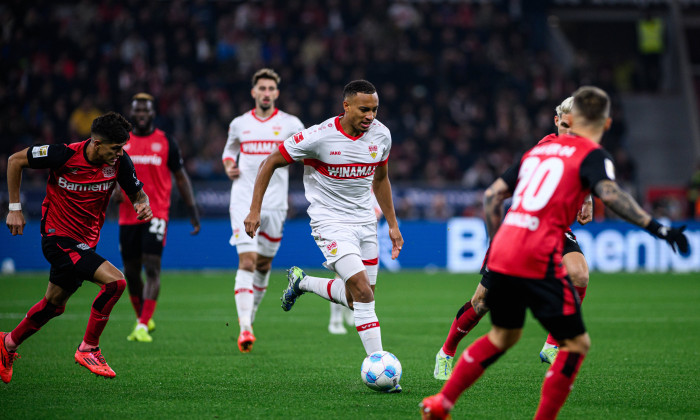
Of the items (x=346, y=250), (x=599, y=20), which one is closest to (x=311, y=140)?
(x=346, y=250)

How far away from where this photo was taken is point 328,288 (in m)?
7.41

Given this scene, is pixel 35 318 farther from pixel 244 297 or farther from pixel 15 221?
pixel 244 297

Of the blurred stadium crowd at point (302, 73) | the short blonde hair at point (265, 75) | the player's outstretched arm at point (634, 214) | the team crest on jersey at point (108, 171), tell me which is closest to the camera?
the player's outstretched arm at point (634, 214)

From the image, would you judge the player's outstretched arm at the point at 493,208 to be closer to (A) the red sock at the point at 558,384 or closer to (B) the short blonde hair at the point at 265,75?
(A) the red sock at the point at 558,384

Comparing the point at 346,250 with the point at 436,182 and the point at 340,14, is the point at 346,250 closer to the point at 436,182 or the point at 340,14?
the point at 436,182

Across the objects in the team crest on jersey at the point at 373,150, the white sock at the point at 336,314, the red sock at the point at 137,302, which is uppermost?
the team crest on jersey at the point at 373,150

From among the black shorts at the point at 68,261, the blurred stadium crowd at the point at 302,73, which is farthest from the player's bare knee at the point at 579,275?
the blurred stadium crowd at the point at 302,73

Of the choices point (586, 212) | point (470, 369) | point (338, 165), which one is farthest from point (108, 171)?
point (586, 212)

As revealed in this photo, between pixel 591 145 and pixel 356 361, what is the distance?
4.06 metres

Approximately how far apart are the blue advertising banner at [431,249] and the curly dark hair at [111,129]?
42.0 ft

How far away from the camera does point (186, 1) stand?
26.5 m

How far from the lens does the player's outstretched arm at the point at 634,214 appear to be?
4.61m

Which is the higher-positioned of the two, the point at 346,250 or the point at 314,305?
the point at 346,250

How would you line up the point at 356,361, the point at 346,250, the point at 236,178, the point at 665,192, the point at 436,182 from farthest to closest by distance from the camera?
the point at 665,192 < the point at 436,182 < the point at 236,178 < the point at 356,361 < the point at 346,250
